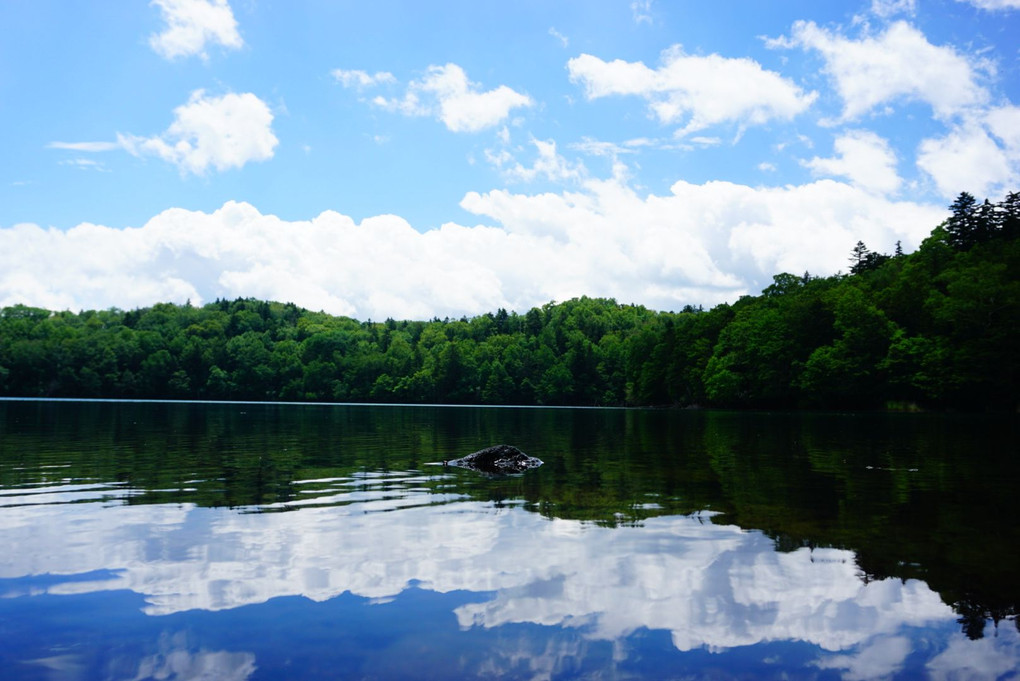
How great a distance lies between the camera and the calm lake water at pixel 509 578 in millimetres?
7914

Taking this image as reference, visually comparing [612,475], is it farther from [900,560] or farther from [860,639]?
[860,639]

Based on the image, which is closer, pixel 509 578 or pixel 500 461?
pixel 509 578

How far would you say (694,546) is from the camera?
43.4 ft

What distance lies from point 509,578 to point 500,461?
16.4m

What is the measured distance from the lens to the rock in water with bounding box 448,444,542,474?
2710 cm

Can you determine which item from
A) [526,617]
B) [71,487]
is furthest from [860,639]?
[71,487]

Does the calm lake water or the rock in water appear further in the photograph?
the rock in water

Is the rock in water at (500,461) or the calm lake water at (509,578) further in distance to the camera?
the rock in water at (500,461)

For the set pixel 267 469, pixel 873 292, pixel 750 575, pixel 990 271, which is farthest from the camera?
pixel 873 292

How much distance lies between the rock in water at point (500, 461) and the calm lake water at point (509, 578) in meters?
3.27

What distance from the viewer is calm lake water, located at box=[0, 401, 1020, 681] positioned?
7.91m

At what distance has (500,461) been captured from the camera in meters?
27.5

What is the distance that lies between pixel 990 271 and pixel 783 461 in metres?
86.7

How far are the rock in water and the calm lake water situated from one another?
10.7ft
